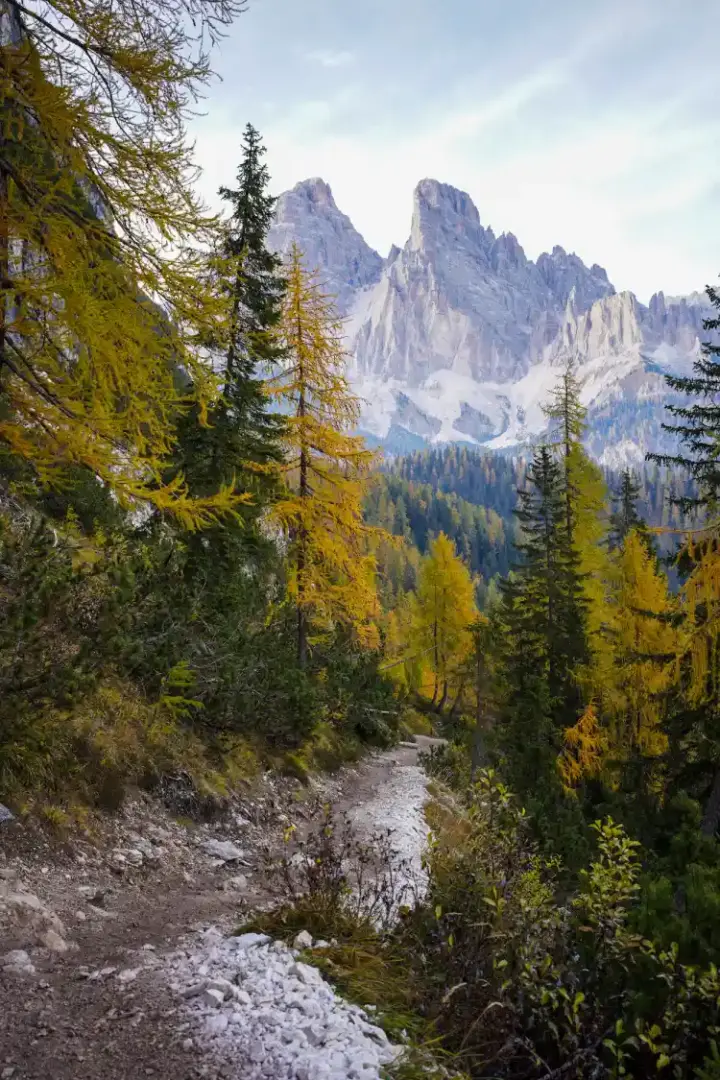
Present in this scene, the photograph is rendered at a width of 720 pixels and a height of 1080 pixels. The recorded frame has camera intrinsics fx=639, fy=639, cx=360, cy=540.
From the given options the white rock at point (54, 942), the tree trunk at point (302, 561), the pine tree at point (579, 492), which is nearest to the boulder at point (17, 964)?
the white rock at point (54, 942)

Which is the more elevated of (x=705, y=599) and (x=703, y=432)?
(x=703, y=432)

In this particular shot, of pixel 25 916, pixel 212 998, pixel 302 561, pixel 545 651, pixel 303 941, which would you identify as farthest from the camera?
pixel 545 651

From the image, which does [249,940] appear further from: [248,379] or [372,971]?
[248,379]

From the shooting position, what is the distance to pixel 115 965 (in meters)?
3.90

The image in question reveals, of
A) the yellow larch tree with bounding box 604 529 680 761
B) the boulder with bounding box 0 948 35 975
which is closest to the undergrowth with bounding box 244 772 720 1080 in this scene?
the boulder with bounding box 0 948 35 975

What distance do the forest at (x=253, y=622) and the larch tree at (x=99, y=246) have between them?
3cm

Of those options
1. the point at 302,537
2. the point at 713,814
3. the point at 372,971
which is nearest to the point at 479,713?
the point at 302,537

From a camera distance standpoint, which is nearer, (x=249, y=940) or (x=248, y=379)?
(x=249, y=940)

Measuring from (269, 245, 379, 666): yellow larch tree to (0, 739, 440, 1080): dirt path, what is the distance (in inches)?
321

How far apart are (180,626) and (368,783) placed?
719cm

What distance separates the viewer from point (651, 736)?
20078 mm

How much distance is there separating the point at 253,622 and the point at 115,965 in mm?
10415

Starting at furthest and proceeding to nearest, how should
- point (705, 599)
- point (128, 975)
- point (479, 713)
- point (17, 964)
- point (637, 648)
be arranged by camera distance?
point (479, 713) → point (637, 648) → point (705, 599) → point (17, 964) → point (128, 975)

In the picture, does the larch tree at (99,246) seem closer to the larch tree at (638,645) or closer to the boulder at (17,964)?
the boulder at (17,964)
